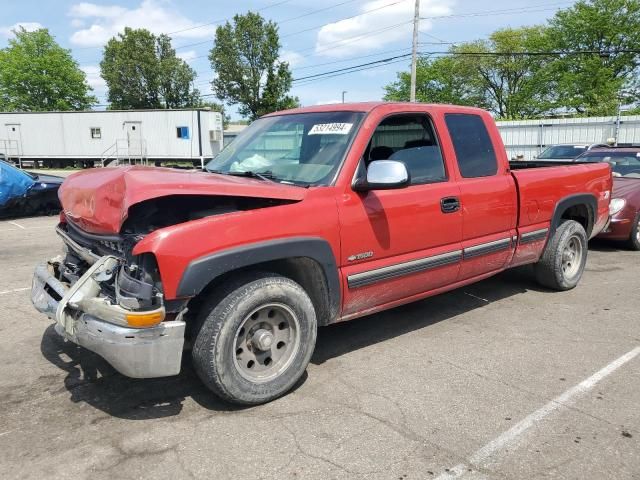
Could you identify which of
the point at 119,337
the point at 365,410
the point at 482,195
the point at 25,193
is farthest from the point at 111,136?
the point at 365,410

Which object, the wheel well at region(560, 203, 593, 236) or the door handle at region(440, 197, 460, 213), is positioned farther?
the wheel well at region(560, 203, 593, 236)

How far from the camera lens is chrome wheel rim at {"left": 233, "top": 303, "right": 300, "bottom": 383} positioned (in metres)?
3.20

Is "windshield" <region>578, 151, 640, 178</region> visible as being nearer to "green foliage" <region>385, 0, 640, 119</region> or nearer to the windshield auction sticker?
the windshield auction sticker

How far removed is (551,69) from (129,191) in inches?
2005

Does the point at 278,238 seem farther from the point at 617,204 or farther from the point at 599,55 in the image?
the point at 599,55

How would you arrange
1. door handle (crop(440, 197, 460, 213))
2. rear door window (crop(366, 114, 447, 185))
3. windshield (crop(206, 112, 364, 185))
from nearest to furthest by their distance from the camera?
windshield (crop(206, 112, 364, 185)), rear door window (crop(366, 114, 447, 185)), door handle (crop(440, 197, 460, 213))

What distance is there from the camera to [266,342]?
3.22 meters

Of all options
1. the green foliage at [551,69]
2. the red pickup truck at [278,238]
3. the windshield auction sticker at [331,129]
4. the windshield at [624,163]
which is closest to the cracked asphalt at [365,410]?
the red pickup truck at [278,238]

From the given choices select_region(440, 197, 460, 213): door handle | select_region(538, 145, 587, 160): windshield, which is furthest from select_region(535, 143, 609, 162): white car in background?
select_region(440, 197, 460, 213): door handle

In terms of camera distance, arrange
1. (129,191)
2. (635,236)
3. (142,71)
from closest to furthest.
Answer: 1. (129,191)
2. (635,236)
3. (142,71)

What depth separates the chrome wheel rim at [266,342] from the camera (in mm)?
3195

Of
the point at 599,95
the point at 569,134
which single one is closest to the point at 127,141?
the point at 569,134

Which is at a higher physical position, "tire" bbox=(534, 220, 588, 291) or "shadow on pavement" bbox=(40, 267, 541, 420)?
"tire" bbox=(534, 220, 588, 291)

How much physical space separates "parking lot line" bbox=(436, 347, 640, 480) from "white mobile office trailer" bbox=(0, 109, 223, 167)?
26876 millimetres
